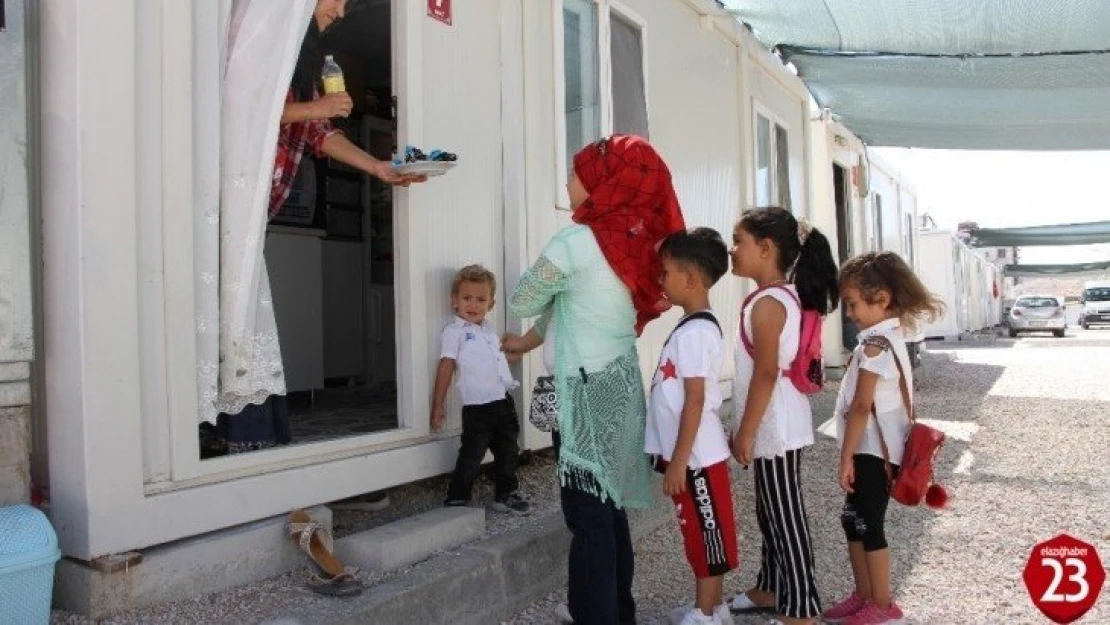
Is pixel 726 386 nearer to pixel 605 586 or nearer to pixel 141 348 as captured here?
pixel 605 586

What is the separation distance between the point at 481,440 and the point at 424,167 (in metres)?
1.08

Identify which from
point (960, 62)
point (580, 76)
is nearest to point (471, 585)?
point (580, 76)

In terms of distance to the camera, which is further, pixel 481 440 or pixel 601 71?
pixel 601 71

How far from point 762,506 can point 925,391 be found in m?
7.05

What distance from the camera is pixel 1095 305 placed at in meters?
29.0

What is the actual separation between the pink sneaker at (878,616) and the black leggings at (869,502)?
8.0 inches

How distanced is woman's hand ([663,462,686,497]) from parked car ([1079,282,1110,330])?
31900 mm

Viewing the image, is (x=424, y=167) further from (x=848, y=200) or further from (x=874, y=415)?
(x=848, y=200)

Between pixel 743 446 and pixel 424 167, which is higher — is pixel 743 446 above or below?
below

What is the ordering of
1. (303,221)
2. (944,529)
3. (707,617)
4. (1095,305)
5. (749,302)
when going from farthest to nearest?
(1095,305) < (303,221) < (944,529) < (749,302) < (707,617)

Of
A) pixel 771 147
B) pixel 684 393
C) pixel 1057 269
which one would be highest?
pixel 1057 269

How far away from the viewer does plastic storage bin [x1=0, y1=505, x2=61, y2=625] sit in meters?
1.96

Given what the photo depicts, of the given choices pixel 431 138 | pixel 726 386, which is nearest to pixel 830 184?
pixel 726 386

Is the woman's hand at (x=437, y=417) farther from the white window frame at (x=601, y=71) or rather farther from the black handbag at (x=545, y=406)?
the white window frame at (x=601, y=71)
